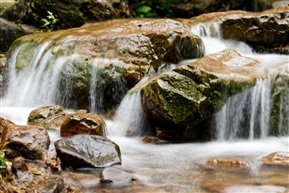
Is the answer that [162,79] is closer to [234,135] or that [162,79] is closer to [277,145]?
[234,135]

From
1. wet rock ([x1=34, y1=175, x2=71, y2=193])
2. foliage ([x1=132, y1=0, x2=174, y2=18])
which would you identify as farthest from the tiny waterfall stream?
foliage ([x1=132, y1=0, x2=174, y2=18])

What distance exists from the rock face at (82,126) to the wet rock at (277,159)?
279 centimetres

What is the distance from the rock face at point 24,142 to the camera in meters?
5.57

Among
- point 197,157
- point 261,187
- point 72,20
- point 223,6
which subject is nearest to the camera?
point 261,187

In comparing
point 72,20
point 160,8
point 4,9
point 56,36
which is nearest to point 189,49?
point 56,36

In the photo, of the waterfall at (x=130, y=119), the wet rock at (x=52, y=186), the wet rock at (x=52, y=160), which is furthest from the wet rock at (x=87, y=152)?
the waterfall at (x=130, y=119)

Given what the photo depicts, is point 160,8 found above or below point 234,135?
above

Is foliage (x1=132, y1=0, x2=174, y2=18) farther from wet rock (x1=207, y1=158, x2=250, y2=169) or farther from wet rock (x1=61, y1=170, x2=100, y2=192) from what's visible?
wet rock (x1=61, y1=170, x2=100, y2=192)

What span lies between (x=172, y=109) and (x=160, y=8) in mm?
9366

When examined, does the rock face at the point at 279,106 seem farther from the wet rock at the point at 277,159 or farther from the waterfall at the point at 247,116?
the wet rock at the point at 277,159

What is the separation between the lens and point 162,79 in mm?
7637

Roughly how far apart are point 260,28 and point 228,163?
6.56 metres

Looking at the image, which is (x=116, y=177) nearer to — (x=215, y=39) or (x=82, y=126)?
(x=82, y=126)

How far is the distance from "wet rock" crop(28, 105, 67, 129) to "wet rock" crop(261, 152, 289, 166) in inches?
153
